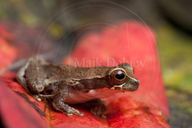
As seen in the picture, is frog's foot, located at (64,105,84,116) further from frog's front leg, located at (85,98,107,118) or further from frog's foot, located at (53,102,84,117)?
frog's front leg, located at (85,98,107,118)

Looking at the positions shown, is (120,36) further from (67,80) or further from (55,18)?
(55,18)

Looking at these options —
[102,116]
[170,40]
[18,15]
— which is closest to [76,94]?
[102,116]

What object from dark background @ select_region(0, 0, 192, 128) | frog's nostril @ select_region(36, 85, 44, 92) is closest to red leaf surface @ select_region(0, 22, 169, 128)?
frog's nostril @ select_region(36, 85, 44, 92)

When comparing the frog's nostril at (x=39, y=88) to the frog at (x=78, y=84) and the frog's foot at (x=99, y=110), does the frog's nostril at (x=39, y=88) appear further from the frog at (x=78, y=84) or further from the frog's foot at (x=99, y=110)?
the frog's foot at (x=99, y=110)

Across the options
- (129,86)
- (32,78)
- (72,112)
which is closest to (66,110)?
(72,112)

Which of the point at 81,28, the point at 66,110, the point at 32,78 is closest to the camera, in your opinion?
the point at 66,110

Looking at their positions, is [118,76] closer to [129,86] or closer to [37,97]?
[129,86]
